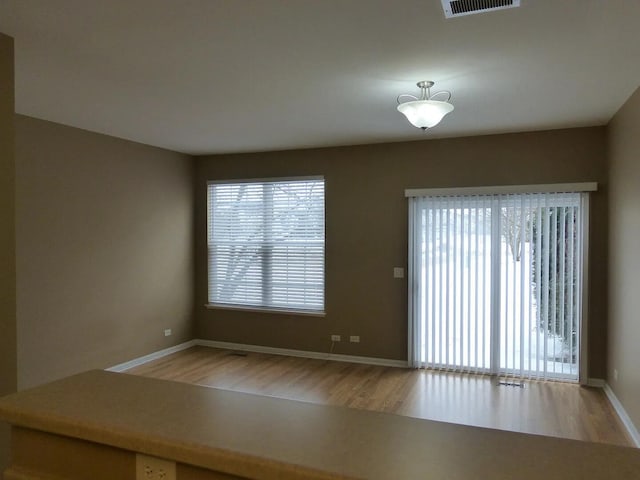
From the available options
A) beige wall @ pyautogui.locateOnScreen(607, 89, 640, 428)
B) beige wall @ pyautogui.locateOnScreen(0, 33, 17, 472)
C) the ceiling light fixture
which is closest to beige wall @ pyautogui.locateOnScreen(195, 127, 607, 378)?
beige wall @ pyautogui.locateOnScreen(607, 89, 640, 428)

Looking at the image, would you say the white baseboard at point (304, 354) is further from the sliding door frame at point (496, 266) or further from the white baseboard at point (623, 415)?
the white baseboard at point (623, 415)

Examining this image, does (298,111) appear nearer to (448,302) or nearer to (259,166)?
(259,166)

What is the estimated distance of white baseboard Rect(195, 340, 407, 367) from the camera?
18.4 feet

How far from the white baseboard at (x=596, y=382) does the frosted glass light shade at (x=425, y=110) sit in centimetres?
335

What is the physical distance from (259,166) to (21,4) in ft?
13.3

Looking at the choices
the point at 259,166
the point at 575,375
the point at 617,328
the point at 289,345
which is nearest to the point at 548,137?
the point at 617,328

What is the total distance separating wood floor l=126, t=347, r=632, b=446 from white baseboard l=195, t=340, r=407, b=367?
0.42 ft

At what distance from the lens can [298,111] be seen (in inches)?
163

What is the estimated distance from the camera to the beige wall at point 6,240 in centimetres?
252

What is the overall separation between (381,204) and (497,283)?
5.28 feet

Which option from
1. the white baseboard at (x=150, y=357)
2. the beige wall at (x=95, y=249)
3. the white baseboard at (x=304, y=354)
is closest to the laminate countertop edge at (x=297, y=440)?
the beige wall at (x=95, y=249)

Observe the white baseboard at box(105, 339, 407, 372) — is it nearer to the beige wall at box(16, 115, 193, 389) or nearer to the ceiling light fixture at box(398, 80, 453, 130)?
the beige wall at box(16, 115, 193, 389)

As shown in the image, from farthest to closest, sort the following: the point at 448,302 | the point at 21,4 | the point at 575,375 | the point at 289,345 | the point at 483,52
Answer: the point at 289,345, the point at 448,302, the point at 575,375, the point at 483,52, the point at 21,4

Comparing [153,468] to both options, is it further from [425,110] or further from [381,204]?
[381,204]
